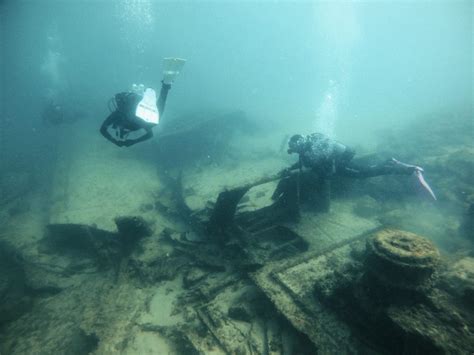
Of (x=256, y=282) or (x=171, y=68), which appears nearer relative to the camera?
(x=256, y=282)

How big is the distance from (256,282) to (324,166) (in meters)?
3.37

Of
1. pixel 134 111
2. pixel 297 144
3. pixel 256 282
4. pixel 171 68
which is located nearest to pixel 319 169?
pixel 297 144

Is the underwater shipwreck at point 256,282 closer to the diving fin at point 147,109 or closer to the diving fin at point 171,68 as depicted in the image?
the diving fin at point 147,109

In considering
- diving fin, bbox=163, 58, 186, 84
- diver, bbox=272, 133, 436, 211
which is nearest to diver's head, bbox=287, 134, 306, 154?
diver, bbox=272, 133, 436, 211

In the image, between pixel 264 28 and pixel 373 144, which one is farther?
pixel 264 28

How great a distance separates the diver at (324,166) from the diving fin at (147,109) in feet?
10.2

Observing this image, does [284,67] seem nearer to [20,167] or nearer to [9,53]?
[9,53]

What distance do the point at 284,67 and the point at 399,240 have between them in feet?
421

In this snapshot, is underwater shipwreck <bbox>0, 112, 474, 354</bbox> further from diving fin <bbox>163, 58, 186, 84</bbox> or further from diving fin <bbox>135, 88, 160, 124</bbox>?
diving fin <bbox>163, 58, 186, 84</bbox>

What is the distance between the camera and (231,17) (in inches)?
5167

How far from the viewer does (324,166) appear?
700 centimetres

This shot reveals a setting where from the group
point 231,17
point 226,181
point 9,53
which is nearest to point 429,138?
point 226,181

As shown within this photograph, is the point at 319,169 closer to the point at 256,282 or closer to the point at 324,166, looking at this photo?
the point at 324,166

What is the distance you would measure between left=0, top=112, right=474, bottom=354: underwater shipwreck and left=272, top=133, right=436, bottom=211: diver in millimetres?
268
